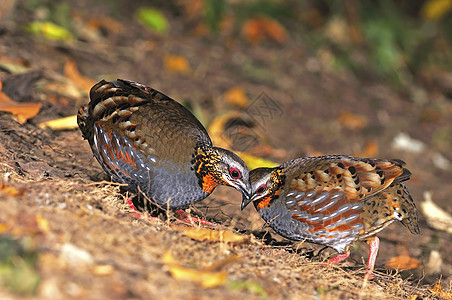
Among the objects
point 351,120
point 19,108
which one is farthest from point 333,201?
point 351,120

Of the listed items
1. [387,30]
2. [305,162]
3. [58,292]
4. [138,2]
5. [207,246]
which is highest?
[387,30]

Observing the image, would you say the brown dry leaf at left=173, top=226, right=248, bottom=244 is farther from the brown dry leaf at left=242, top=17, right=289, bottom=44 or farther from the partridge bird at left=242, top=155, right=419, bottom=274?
the brown dry leaf at left=242, top=17, right=289, bottom=44

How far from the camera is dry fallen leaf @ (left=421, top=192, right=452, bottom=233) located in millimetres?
6582

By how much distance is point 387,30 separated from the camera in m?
10.8

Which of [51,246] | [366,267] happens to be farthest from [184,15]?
[51,246]

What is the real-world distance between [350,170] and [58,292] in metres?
2.95

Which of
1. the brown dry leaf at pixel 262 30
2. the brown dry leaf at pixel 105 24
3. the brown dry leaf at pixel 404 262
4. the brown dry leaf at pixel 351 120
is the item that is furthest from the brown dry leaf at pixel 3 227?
the brown dry leaf at pixel 262 30

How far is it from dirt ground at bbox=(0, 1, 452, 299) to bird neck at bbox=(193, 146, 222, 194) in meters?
0.38

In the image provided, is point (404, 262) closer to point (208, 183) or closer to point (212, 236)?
point (208, 183)

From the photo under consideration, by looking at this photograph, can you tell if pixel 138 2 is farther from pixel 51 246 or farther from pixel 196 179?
pixel 51 246

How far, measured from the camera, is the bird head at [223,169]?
14.6 ft

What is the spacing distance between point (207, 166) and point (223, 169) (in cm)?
14

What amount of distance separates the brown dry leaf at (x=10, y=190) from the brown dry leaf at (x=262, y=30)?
7.58m

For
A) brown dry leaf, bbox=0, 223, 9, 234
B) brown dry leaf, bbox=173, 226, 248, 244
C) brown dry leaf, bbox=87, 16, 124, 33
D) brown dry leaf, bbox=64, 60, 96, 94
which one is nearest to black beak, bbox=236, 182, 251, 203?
brown dry leaf, bbox=173, 226, 248, 244
